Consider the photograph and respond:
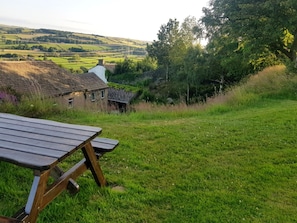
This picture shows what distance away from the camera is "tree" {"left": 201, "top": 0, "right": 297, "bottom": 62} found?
561 inches

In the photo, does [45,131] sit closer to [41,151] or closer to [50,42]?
[41,151]

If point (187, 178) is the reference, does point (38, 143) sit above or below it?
above

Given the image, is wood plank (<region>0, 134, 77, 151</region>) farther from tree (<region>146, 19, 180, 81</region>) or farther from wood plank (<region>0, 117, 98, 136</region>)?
tree (<region>146, 19, 180, 81</region>)

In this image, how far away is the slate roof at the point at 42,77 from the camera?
68.2ft

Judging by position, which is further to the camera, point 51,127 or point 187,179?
point 187,179

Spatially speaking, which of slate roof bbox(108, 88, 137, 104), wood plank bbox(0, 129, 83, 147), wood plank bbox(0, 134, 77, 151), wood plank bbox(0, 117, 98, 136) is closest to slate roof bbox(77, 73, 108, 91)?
slate roof bbox(108, 88, 137, 104)

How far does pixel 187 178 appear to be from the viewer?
3.48 m

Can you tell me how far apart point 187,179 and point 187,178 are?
0.03 meters

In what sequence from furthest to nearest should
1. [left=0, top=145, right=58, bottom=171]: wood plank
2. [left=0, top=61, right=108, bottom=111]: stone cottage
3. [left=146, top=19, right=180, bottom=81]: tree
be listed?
[left=146, top=19, right=180, bottom=81]: tree → [left=0, top=61, right=108, bottom=111]: stone cottage → [left=0, top=145, right=58, bottom=171]: wood plank

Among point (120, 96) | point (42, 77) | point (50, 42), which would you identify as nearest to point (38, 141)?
point (42, 77)

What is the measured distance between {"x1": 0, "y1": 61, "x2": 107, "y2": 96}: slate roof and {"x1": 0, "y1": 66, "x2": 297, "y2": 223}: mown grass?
1725 centimetres

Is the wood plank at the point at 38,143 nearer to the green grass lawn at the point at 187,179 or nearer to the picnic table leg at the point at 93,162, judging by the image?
the picnic table leg at the point at 93,162

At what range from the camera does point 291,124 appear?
5715 millimetres

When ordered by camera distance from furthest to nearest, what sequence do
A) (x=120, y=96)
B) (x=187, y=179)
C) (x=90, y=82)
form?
(x=120, y=96)
(x=90, y=82)
(x=187, y=179)
